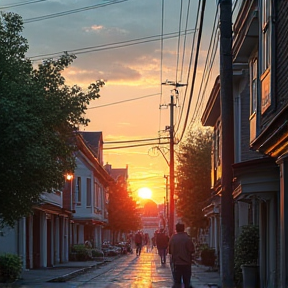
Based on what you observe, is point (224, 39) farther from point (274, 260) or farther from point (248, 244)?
point (248, 244)

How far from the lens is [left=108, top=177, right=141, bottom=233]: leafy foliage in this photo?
234ft

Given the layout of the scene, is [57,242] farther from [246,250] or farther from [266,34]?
[266,34]

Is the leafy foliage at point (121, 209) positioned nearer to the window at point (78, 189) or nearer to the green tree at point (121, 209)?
the green tree at point (121, 209)

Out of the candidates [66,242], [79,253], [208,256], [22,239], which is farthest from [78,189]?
[22,239]

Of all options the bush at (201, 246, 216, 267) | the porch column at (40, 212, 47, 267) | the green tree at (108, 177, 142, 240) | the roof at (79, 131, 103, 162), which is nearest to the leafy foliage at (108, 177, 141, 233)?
the green tree at (108, 177, 142, 240)

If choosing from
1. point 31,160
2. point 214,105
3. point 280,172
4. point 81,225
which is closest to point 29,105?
point 31,160

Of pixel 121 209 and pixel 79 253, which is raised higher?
pixel 121 209

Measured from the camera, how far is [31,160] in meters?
15.9

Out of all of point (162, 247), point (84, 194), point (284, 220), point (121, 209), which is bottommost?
point (162, 247)

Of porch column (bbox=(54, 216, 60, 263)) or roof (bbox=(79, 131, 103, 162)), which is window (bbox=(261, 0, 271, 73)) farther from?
roof (bbox=(79, 131, 103, 162))

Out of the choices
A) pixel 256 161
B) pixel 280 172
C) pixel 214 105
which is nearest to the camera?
pixel 280 172

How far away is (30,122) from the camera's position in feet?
52.8

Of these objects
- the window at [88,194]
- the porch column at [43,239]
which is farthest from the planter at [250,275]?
the window at [88,194]

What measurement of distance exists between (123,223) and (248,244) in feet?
174
